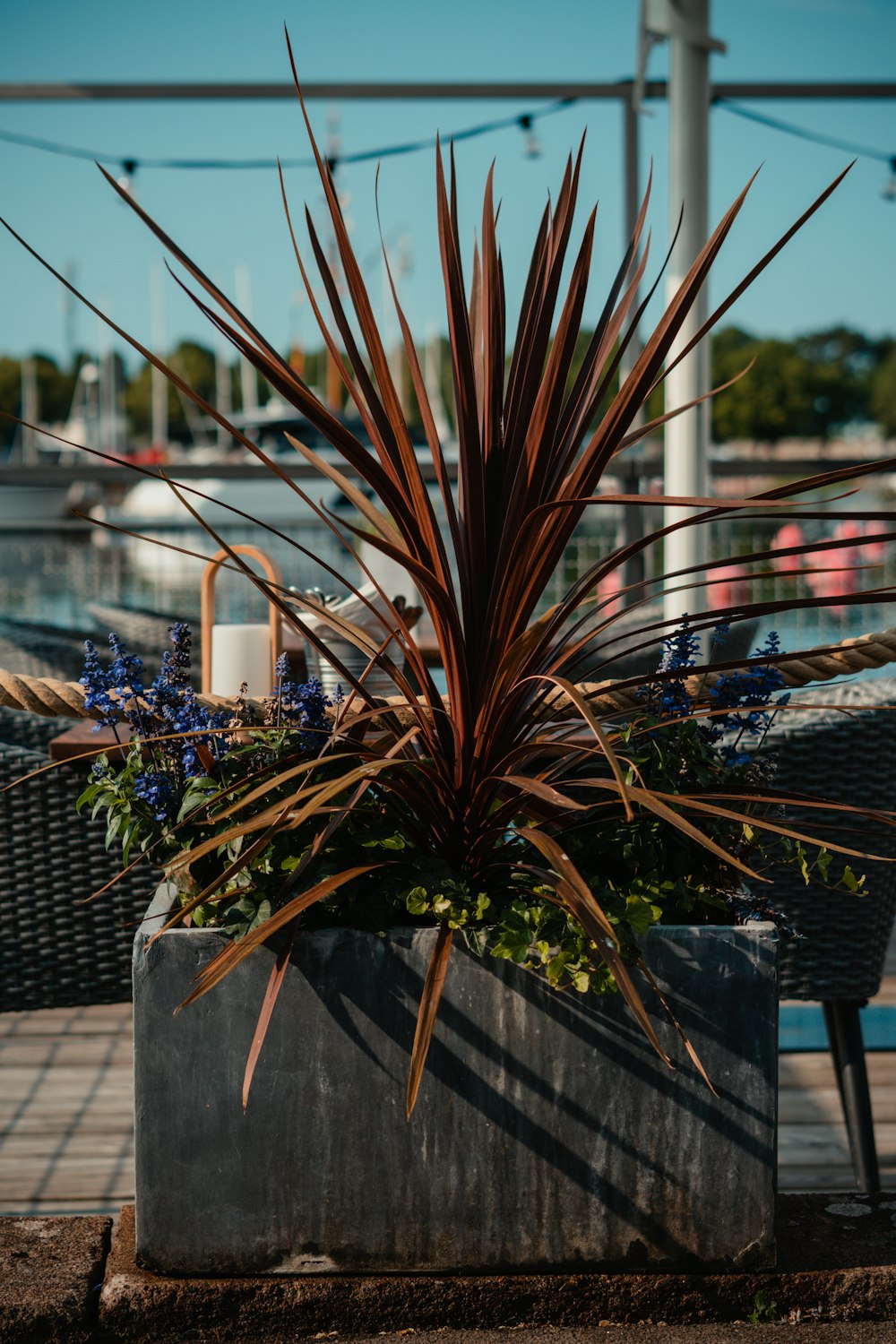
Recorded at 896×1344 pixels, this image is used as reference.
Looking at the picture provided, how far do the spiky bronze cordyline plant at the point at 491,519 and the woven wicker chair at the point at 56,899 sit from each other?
553mm

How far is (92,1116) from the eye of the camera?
7.23ft

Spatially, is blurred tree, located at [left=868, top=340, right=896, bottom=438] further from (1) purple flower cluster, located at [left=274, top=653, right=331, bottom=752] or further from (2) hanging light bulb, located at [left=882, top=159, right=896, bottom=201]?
(1) purple flower cluster, located at [left=274, top=653, right=331, bottom=752]

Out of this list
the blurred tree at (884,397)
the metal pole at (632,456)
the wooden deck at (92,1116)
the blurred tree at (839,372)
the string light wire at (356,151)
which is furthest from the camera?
the blurred tree at (839,372)

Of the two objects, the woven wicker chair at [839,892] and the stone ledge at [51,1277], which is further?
the woven wicker chair at [839,892]

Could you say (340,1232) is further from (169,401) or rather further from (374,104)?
(169,401)

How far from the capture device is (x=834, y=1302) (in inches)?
47.3

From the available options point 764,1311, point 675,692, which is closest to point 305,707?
point 675,692

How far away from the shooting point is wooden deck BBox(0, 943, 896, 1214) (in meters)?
1.97

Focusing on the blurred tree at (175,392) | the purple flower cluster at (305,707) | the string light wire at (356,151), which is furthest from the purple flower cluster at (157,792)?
the blurred tree at (175,392)

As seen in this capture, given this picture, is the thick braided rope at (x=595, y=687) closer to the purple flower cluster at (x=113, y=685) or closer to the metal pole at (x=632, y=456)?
the purple flower cluster at (x=113, y=685)

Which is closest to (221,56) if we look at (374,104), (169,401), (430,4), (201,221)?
(201,221)

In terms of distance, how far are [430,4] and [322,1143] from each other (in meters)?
52.5

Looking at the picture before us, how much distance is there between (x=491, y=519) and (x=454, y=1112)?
572mm

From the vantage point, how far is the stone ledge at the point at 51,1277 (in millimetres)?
1156
